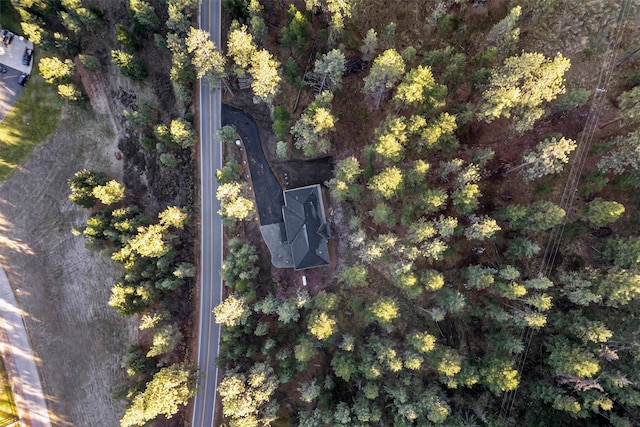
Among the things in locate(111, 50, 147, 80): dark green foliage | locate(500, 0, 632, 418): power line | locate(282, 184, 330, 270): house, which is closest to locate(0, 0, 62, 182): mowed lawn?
locate(111, 50, 147, 80): dark green foliage

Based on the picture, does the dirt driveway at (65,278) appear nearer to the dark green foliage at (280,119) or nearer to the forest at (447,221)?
the forest at (447,221)

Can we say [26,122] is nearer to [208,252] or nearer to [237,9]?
[208,252]

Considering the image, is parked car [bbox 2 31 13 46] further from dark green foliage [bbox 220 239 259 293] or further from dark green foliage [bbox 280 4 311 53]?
dark green foliage [bbox 220 239 259 293]

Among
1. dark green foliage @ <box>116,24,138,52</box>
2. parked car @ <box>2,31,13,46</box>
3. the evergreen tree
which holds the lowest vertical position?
the evergreen tree

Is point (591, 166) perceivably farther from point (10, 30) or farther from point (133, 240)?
point (10, 30)

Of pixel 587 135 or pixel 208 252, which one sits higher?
pixel 587 135

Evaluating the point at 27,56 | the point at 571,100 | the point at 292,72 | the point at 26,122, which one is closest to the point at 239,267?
the point at 292,72
